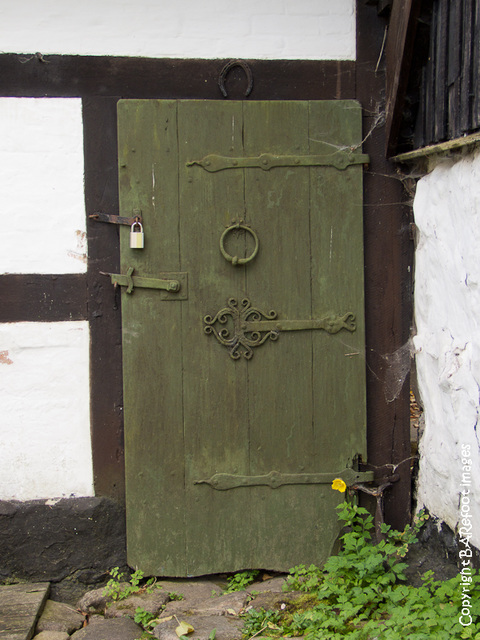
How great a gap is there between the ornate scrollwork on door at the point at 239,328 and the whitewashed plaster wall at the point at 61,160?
62 centimetres

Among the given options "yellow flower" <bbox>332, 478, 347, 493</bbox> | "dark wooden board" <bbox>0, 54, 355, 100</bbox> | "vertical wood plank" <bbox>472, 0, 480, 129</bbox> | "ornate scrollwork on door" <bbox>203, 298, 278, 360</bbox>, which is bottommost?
"yellow flower" <bbox>332, 478, 347, 493</bbox>

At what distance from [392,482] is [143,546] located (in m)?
1.26

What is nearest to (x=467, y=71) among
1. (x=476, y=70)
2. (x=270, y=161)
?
(x=476, y=70)

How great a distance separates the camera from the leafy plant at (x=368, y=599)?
2.15 meters

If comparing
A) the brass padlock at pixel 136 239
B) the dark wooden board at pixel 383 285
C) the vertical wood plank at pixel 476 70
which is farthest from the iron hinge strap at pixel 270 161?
the vertical wood plank at pixel 476 70

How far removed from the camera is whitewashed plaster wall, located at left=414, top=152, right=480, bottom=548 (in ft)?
7.54

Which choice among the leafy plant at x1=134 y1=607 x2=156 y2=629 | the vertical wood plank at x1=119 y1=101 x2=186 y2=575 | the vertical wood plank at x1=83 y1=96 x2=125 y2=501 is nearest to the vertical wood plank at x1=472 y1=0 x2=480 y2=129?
the vertical wood plank at x1=119 y1=101 x2=186 y2=575

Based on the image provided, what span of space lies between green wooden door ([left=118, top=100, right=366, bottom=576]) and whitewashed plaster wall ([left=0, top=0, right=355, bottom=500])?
24 cm

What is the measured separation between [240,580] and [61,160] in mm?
2172

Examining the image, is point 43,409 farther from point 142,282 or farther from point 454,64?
point 454,64

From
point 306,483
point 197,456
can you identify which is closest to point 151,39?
point 197,456

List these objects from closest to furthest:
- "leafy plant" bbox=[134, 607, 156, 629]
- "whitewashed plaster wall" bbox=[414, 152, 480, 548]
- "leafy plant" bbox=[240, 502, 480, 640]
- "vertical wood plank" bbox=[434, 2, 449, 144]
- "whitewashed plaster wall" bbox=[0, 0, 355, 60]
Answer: "leafy plant" bbox=[240, 502, 480, 640] < "whitewashed plaster wall" bbox=[414, 152, 480, 548] < "vertical wood plank" bbox=[434, 2, 449, 144] < "leafy plant" bbox=[134, 607, 156, 629] < "whitewashed plaster wall" bbox=[0, 0, 355, 60]

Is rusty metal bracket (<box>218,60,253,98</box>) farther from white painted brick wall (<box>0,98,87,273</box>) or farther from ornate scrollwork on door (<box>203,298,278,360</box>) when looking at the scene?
ornate scrollwork on door (<box>203,298,278,360</box>)

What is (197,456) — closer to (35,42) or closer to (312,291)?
(312,291)
